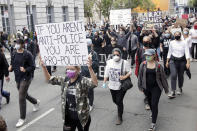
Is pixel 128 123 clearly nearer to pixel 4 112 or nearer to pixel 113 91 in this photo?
pixel 113 91

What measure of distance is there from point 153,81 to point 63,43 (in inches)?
82.9

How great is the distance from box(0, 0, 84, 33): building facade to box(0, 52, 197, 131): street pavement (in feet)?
43.8

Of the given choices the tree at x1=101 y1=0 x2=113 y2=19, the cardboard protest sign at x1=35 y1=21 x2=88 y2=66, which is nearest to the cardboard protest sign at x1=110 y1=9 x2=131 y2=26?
the cardboard protest sign at x1=35 y1=21 x2=88 y2=66

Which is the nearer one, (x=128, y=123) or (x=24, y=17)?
(x=128, y=123)

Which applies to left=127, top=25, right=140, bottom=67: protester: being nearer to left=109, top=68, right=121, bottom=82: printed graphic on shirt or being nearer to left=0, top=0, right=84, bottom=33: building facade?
left=109, top=68, right=121, bottom=82: printed graphic on shirt

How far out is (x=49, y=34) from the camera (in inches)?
193

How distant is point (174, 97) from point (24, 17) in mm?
19728

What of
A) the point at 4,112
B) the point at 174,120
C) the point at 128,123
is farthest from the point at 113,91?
the point at 4,112

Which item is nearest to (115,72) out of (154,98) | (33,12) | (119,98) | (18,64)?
(119,98)

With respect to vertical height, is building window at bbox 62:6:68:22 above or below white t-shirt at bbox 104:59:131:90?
above

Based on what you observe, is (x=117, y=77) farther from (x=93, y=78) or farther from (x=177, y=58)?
(x=177, y=58)

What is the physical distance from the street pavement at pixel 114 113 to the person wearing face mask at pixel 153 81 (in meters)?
0.51

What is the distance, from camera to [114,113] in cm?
679

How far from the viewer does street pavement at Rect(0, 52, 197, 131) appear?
6.00 meters
